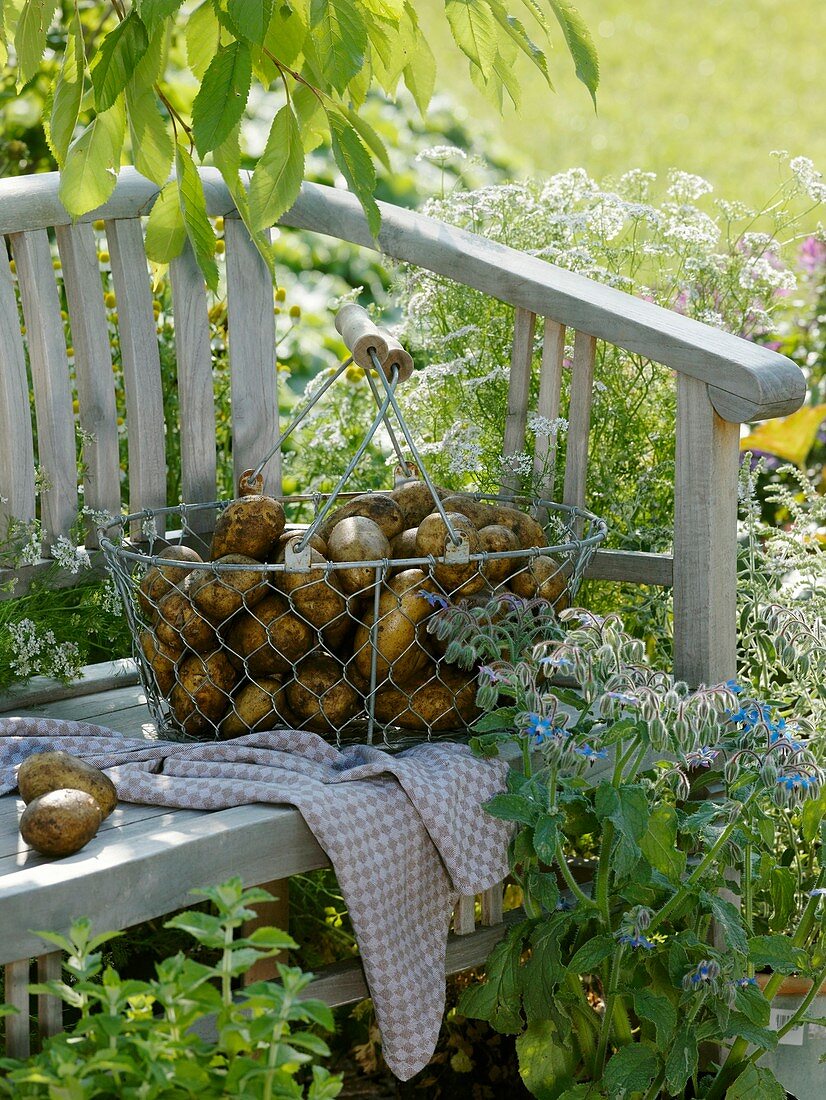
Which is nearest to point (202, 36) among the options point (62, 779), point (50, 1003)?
point (62, 779)

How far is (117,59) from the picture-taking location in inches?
58.8

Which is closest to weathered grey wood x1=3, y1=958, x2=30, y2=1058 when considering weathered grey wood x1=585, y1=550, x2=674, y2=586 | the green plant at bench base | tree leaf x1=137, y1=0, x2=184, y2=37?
the green plant at bench base

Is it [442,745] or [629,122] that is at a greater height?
[629,122]

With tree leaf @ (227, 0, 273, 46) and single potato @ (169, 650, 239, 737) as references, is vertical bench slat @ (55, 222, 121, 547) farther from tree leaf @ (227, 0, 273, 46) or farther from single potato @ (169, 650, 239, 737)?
tree leaf @ (227, 0, 273, 46)

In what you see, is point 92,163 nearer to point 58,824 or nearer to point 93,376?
point 93,376

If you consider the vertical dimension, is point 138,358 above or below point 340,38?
below

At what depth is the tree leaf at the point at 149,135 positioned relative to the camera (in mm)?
1617

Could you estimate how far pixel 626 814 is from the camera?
1569 mm

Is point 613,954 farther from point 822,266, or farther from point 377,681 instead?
point 822,266

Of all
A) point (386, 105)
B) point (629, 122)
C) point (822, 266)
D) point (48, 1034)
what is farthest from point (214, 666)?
point (629, 122)

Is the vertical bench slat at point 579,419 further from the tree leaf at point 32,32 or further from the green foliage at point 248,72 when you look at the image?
the tree leaf at point 32,32

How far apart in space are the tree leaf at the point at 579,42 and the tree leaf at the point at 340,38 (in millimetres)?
292

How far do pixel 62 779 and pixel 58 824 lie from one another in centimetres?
13

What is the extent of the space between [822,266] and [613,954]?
2.69 meters
